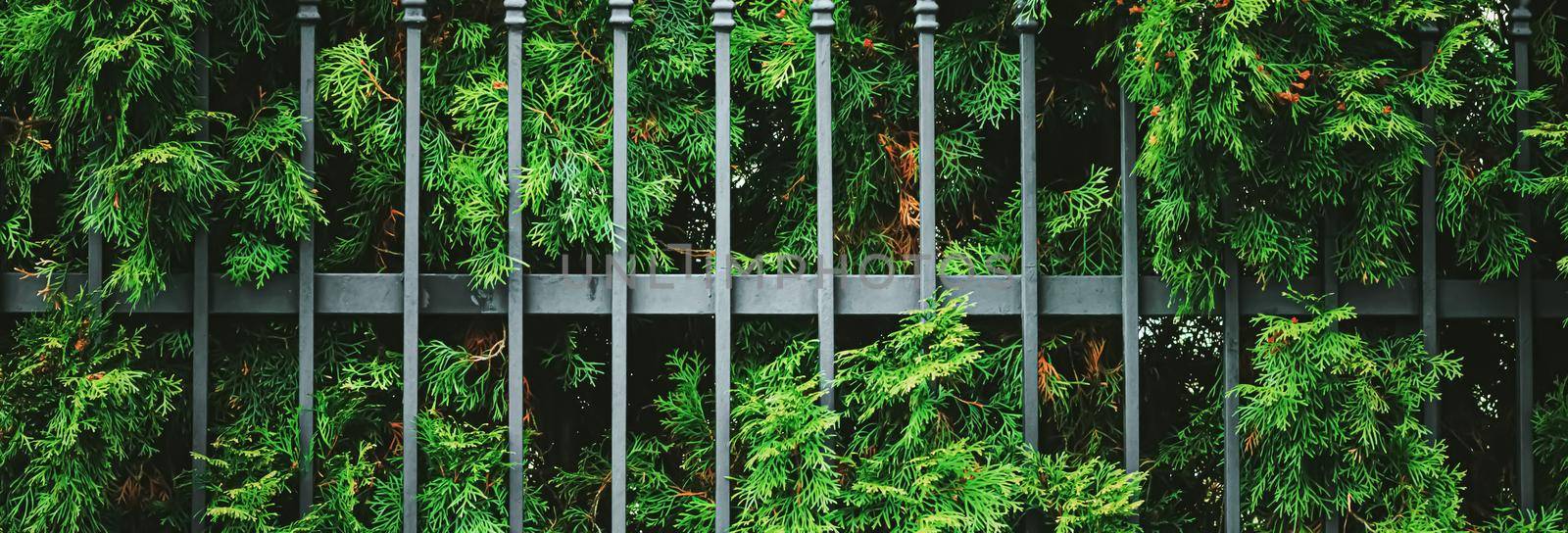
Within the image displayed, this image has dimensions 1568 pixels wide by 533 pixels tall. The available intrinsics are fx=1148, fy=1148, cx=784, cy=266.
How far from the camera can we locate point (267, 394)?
332 centimetres

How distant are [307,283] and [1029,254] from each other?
6.71ft

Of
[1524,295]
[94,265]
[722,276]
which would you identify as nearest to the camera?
[94,265]

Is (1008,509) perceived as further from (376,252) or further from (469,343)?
(376,252)

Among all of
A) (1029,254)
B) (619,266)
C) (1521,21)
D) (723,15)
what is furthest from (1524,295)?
(619,266)

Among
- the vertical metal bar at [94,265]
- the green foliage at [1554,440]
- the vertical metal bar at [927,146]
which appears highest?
the vertical metal bar at [927,146]

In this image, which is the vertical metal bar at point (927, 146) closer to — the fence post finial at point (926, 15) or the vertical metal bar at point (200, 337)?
the fence post finial at point (926, 15)

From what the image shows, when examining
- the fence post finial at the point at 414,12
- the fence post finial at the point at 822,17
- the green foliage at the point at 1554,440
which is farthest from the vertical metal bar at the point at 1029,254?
the fence post finial at the point at 414,12

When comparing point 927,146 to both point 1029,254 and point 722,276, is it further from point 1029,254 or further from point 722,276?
point 722,276

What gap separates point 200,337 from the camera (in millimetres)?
3186

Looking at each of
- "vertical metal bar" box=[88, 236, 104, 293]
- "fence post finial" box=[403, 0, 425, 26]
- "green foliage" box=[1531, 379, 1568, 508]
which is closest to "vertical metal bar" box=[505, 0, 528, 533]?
"fence post finial" box=[403, 0, 425, 26]

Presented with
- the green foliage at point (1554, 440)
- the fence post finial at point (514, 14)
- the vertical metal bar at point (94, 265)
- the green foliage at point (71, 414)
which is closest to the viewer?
the green foliage at point (71, 414)

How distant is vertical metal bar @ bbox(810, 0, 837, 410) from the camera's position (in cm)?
327

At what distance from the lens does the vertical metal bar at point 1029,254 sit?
3314mm

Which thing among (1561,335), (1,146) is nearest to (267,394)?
(1,146)
